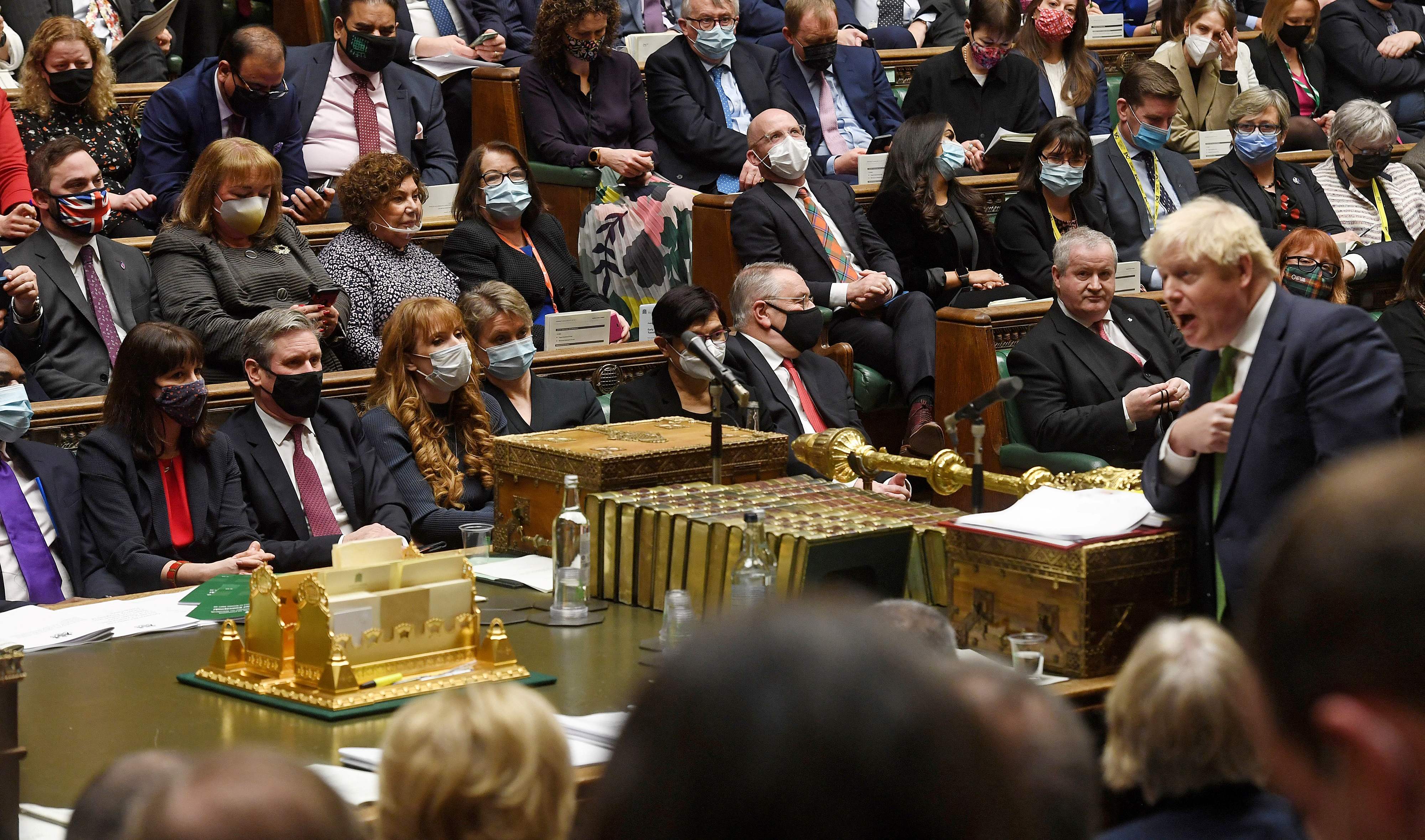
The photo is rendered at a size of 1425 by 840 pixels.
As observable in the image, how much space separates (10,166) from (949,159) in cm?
345

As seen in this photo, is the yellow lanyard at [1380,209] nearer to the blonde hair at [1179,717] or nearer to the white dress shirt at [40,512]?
the white dress shirt at [40,512]

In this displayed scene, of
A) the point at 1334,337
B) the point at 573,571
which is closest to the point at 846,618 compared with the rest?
the point at 1334,337

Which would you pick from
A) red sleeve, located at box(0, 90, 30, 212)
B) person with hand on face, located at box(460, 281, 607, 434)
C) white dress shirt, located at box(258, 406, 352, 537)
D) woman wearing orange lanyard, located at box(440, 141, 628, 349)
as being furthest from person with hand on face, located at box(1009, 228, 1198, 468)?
red sleeve, located at box(0, 90, 30, 212)

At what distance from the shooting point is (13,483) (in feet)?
13.6

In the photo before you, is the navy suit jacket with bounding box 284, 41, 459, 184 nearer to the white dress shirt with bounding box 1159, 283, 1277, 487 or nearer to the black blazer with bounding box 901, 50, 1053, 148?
the black blazer with bounding box 901, 50, 1053, 148

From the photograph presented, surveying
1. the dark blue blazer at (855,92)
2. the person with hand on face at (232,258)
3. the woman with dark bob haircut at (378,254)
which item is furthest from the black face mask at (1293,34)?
the person with hand on face at (232,258)

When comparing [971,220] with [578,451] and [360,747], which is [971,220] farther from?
[360,747]

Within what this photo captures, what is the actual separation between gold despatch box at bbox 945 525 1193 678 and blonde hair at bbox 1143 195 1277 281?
1.58ft

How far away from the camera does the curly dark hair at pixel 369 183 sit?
573 cm

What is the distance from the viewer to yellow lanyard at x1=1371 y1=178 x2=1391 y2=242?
7.53 meters

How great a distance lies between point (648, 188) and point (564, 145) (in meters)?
0.41

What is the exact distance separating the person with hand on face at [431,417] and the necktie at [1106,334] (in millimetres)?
1994

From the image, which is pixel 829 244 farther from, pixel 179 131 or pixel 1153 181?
pixel 179 131

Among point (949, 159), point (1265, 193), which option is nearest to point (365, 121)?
point (949, 159)
